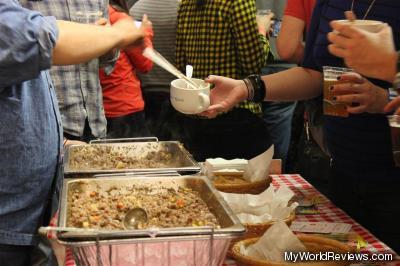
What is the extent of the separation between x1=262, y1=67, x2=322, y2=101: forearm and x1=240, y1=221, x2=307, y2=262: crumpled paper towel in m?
0.83

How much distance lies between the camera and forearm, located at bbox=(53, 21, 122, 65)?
5.20ft

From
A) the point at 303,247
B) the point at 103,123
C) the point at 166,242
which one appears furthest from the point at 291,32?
the point at 166,242

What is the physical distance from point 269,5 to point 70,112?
5.26ft

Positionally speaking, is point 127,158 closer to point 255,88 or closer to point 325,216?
point 255,88

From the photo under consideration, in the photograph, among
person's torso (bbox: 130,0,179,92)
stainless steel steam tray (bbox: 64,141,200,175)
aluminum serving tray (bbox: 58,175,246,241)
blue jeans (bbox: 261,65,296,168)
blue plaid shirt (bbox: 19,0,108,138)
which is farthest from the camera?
blue jeans (bbox: 261,65,296,168)

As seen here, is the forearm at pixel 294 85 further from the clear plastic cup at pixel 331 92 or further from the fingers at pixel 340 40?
the fingers at pixel 340 40

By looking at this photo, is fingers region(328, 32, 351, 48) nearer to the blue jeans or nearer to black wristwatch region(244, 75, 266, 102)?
black wristwatch region(244, 75, 266, 102)

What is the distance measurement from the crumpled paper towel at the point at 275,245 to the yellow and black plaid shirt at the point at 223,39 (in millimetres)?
1944

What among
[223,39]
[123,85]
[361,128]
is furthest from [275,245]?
[123,85]

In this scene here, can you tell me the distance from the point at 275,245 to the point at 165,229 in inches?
13.9

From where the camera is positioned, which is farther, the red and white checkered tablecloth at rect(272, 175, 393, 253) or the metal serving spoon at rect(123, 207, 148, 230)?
the red and white checkered tablecloth at rect(272, 175, 393, 253)

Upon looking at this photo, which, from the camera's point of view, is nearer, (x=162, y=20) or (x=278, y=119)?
(x=162, y=20)

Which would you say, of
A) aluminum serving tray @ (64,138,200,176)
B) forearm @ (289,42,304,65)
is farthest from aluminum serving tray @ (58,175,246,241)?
forearm @ (289,42,304,65)

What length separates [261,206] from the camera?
5.62 ft
